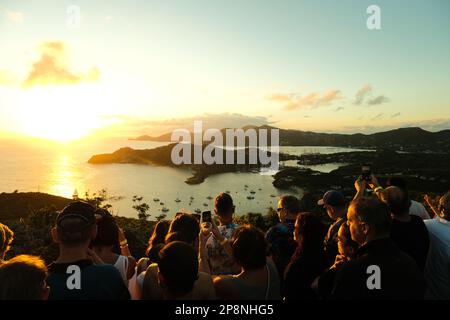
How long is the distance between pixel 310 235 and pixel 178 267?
156 cm

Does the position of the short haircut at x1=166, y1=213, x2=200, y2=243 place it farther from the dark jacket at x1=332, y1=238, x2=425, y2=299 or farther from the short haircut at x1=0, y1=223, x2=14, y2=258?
the dark jacket at x1=332, y1=238, x2=425, y2=299

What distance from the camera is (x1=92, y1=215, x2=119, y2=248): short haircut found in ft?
11.3


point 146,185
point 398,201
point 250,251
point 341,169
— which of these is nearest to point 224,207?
point 250,251

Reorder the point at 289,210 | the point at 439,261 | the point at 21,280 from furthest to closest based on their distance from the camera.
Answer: the point at 289,210, the point at 439,261, the point at 21,280

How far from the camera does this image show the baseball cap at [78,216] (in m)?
2.62

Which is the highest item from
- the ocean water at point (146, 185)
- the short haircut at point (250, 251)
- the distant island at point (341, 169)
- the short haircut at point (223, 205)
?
the short haircut at point (223, 205)

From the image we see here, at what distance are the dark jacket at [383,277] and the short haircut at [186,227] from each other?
5.59 ft

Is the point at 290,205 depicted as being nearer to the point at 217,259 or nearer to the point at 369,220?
the point at 217,259

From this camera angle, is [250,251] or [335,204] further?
[335,204]

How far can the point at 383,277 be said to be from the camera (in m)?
2.43

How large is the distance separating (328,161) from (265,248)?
553 ft

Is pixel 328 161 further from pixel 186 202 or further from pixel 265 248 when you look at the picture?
pixel 265 248

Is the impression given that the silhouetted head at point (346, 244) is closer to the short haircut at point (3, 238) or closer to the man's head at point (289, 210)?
the man's head at point (289, 210)

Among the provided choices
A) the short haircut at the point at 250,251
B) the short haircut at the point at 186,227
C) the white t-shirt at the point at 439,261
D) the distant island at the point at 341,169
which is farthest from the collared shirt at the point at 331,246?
the distant island at the point at 341,169
